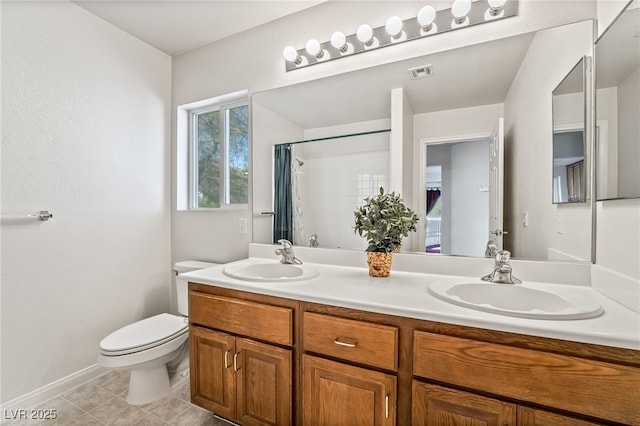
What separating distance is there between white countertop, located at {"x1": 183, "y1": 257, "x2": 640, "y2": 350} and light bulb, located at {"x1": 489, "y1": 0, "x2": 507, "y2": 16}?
1.26 m

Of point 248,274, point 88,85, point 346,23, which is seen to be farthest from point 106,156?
point 346,23

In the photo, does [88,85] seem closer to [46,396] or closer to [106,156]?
[106,156]

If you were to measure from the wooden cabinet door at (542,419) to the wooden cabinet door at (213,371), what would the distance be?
44.3 inches

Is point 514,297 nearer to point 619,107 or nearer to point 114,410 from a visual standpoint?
point 619,107

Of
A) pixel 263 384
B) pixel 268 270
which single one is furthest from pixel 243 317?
pixel 268 270

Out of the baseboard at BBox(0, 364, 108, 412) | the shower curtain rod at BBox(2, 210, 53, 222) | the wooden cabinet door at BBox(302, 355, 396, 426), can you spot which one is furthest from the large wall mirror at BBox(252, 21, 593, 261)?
the baseboard at BBox(0, 364, 108, 412)

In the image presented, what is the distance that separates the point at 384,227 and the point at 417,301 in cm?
42

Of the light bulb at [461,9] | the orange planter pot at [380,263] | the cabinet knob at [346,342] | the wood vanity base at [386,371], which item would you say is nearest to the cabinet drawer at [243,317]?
the wood vanity base at [386,371]

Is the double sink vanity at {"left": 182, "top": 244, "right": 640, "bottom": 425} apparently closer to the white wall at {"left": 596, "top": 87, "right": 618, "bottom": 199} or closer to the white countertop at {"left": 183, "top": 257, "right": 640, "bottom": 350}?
the white countertop at {"left": 183, "top": 257, "right": 640, "bottom": 350}

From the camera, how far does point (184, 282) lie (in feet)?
6.59

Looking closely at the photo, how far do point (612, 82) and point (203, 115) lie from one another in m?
2.57

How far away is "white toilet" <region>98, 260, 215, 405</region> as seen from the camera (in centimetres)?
151

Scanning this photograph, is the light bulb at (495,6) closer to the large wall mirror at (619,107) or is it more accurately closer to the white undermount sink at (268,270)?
the large wall mirror at (619,107)

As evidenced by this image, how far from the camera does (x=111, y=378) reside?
1949mm
